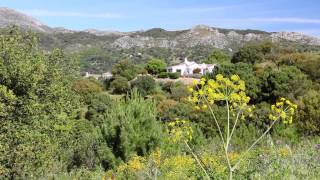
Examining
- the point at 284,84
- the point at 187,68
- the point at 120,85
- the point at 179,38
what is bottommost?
the point at 187,68

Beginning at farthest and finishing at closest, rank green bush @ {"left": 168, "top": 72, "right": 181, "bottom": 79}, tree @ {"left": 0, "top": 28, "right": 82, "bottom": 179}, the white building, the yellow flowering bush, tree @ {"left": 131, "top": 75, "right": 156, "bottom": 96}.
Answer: the white building
green bush @ {"left": 168, "top": 72, "right": 181, "bottom": 79}
tree @ {"left": 131, "top": 75, "right": 156, "bottom": 96}
tree @ {"left": 0, "top": 28, "right": 82, "bottom": 179}
the yellow flowering bush

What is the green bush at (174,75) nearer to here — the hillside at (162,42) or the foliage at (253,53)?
the foliage at (253,53)

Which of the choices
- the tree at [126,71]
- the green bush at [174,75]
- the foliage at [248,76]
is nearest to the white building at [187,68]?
the green bush at [174,75]

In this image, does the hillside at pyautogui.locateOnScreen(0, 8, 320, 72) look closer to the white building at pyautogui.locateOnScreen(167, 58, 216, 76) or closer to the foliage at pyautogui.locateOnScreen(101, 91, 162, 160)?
the white building at pyautogui.locateOnScreen(167, 58, 216, 76)

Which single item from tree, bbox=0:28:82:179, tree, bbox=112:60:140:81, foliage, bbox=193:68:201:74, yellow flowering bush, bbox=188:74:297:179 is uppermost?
yellow flowering bush, bbox=188:74:297:179

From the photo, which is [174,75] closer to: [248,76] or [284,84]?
[248,76]

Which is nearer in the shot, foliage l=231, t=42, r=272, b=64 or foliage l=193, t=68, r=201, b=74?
foliage l=231, t=42, r=272, b=64

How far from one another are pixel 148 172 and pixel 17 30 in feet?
55.9

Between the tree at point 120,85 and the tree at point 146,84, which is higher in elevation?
the tree at point 146,84

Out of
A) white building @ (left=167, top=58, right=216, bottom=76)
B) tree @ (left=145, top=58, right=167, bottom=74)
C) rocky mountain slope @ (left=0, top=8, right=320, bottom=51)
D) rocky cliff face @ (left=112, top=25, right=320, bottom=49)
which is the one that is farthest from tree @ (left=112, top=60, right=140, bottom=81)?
rocky cliff face @ (left=112, top=25, right=320, bottom=49)

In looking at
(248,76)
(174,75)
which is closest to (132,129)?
(248,76)

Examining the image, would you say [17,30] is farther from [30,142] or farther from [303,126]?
[303,126]

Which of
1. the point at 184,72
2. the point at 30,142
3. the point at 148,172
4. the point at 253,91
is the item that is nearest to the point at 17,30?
the point at 30,142

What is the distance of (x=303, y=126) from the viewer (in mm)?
31562
